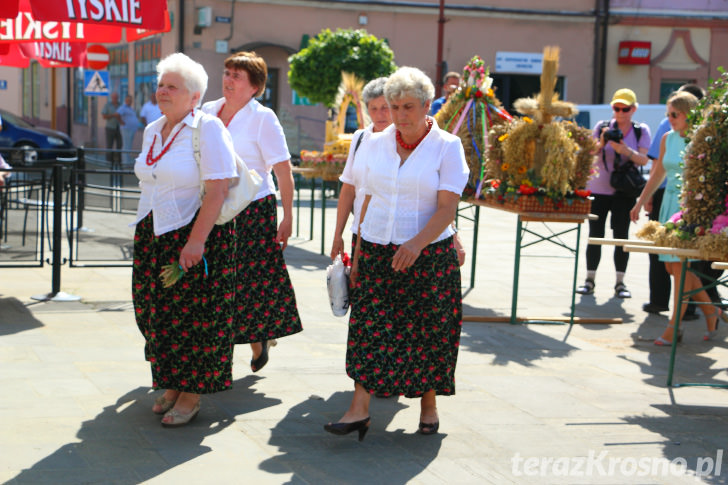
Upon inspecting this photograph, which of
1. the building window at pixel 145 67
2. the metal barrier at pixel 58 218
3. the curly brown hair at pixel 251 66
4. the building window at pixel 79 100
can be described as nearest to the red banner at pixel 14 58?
the metal barrier at pixel 58 218

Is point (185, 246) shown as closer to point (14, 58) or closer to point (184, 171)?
point (184, 171)

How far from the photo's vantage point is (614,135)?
31.7 ft

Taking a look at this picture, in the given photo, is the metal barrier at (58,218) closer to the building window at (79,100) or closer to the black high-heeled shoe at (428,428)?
the black high-heeled shoe at (428,428)

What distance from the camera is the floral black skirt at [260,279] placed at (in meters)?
5.95

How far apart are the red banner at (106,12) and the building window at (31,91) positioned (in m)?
31.9

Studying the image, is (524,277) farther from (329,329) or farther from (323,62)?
(323,62)

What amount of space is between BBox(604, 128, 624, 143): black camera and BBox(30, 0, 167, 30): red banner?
4.23m

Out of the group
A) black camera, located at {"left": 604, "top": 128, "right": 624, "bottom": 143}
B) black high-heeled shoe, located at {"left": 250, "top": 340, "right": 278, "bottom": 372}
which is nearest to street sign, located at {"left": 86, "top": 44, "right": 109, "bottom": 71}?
black camera, located at {"left": 604, "top": 128, "right": 624, "bottom": 143}

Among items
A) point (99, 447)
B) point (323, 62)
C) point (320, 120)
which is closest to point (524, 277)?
point (99, 447)

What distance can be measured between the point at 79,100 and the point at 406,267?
31.2 m

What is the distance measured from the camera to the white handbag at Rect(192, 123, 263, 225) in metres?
5.05

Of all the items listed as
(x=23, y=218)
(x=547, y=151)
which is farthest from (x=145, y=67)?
(x=547, y=151)

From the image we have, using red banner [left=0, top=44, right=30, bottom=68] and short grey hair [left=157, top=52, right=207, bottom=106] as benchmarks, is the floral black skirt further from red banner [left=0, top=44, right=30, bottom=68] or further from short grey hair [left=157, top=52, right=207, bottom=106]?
red banner [left=0, top=44, right=30, bottom=68]

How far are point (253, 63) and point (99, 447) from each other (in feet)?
7.97
